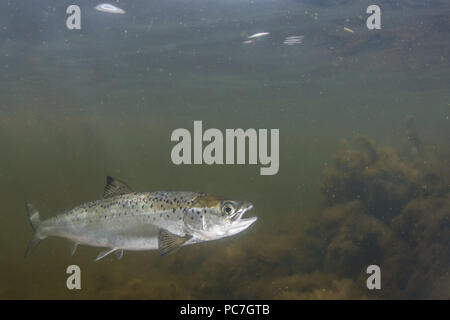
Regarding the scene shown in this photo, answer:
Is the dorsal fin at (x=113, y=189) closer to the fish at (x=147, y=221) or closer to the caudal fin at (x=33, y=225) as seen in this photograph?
the fish at (x=147, y=221)

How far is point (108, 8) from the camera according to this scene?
1398cm

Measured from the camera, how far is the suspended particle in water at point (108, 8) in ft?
45.0

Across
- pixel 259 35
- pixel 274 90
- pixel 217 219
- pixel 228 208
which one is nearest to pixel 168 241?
pixel 217 219

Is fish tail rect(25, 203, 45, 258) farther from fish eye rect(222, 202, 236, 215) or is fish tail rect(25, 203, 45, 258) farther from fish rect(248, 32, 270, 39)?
fish rect(248, 32, 270, 39)

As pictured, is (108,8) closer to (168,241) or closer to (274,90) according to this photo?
(168,241)

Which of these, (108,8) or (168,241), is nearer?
(168,241)

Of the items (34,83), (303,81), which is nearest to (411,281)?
(303,81)

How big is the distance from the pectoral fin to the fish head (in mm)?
195

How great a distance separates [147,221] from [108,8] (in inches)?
511

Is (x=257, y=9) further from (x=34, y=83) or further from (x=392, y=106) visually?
(x=392, y=106)

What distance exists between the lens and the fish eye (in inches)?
156

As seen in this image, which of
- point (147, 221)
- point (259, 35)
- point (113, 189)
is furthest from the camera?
point (259, 35)

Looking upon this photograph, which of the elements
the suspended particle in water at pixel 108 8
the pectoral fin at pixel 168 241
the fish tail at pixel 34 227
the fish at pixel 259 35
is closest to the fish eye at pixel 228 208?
the pectoral fin at pixel 168 241

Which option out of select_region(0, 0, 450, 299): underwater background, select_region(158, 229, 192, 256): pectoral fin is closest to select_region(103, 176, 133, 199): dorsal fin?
select_region(158, 229, 192, 256): pectoral fin
